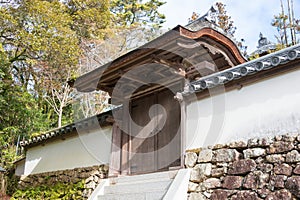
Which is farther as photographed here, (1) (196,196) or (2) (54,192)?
(2) (54,192)

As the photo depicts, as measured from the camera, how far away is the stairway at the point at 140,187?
5.08 meters

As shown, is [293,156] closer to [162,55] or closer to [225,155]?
[225,155]

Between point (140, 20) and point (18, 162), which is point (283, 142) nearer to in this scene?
point (18, 162)

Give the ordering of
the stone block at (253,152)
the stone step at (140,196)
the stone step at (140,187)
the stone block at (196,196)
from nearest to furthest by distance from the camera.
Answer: the stone block at (253,152) → the stone block at (196,196) → the stone step at (140,196) → the stone step at (140,187)

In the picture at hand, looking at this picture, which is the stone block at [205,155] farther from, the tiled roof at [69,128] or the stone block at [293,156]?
the tiled roof at [69,128]

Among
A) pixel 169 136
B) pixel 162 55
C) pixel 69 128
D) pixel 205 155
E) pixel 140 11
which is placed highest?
pixel 140 11

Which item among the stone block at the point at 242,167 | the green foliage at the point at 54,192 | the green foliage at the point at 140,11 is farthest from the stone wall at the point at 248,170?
the green foliage at the point at 140,11

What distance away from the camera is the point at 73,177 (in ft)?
23.4

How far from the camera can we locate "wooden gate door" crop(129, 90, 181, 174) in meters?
6.07

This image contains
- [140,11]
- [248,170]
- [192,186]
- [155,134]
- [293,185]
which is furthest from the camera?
[140,11]

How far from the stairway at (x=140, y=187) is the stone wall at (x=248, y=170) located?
0.51 m

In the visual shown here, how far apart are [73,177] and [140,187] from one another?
92.0 inches

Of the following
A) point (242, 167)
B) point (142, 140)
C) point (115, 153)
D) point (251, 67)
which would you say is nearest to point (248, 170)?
point (242, 167)

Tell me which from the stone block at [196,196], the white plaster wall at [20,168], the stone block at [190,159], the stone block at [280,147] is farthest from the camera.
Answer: the white plaster wall at [20,168]
